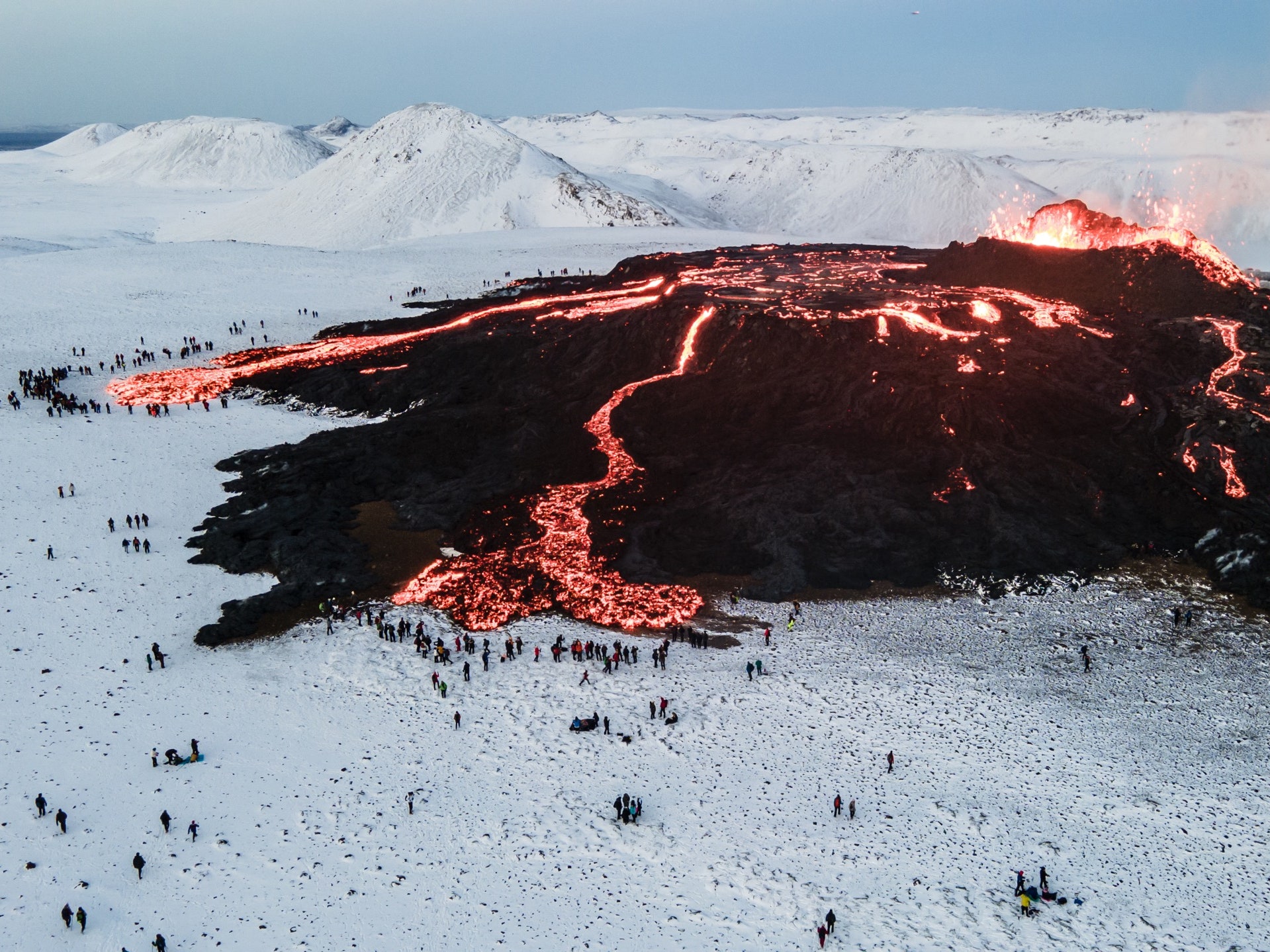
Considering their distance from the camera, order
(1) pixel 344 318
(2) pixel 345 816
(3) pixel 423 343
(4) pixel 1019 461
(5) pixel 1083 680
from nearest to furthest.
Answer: (2) pixel 345 816
(5) pixel 1083 680
(4) pixel 1019 461
(3) pixel 423 343
(1) pixel 344 318

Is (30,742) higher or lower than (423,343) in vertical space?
lower

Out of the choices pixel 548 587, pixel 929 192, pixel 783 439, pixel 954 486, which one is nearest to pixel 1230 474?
pixel 954 486

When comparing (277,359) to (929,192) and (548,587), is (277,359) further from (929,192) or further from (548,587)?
(929,192)

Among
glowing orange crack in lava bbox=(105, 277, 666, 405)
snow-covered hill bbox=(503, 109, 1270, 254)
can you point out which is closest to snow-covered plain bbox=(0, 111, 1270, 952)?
glowing orange crack in lava bbox=(105, 277, 666, 405)

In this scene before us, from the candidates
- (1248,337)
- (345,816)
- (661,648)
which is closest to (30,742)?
(345,816)

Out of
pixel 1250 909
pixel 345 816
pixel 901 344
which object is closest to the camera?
pixel 1250 909

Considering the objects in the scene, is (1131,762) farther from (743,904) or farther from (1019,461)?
(1019,461)
